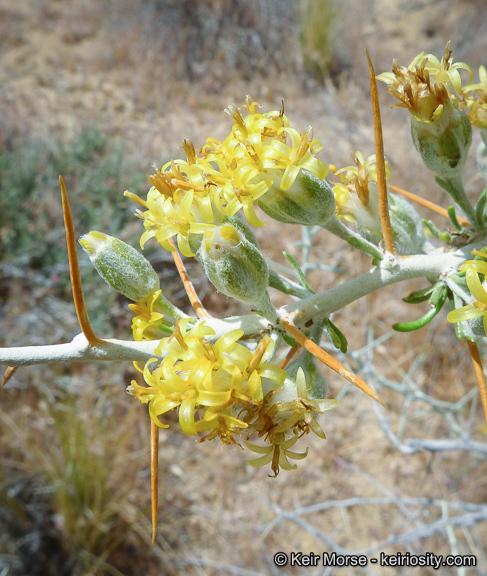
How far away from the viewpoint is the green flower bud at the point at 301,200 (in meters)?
1.00

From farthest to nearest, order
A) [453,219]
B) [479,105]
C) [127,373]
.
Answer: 1. [127,373]
2. [479,105]
3. [453,219]

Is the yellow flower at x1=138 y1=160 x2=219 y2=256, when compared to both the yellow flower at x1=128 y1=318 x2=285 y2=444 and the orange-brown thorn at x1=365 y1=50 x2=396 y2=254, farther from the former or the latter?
the orange-brown thorn at x1=365 y1=50 x2=396 y2=254

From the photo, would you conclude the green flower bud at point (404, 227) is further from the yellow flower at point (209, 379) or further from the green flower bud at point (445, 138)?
the yellow flower at point (209, 379)

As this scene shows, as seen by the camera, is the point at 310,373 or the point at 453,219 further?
the point at 453,219

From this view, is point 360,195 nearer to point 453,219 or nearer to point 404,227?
point 404,227

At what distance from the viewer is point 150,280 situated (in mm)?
1047

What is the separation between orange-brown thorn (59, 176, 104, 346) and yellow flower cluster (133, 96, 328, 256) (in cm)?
26

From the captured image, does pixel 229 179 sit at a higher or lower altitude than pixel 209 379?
higher

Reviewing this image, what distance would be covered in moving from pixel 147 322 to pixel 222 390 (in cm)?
28

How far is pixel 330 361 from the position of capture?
0.76 metres

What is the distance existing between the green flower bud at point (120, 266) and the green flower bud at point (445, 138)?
2.67ft

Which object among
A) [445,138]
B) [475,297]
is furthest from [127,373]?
[475,297]

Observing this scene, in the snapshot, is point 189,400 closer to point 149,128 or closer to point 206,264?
point 206,264

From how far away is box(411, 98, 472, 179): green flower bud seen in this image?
3.59ft
